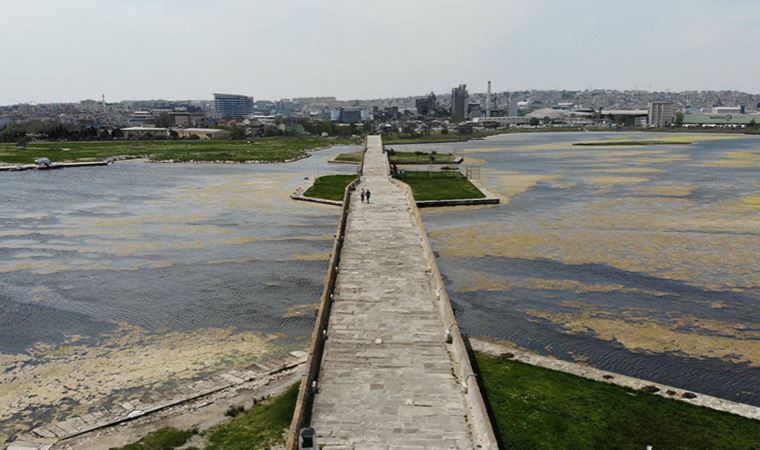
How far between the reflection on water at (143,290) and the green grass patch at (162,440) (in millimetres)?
2866

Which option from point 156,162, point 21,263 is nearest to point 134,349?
point 21,263

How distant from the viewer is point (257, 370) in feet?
62.2

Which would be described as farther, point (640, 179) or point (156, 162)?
point (156, 162)

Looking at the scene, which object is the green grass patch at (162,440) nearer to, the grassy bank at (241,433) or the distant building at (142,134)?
the grassy bank at (241,433)

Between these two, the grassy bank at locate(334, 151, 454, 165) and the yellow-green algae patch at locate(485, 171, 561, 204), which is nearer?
the yellow-green algae patch at locate(485, 171, 561, 204)

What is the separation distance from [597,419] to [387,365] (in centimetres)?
514

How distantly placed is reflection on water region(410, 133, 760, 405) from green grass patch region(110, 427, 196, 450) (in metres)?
10.5

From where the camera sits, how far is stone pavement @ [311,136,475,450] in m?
13.2

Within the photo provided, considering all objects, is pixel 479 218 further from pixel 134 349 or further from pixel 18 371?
pixel 18 371

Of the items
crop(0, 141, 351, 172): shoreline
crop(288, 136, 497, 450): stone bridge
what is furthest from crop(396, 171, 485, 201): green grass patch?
crop(0, 141, 351, 172): shoreline

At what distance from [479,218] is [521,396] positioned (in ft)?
86.9

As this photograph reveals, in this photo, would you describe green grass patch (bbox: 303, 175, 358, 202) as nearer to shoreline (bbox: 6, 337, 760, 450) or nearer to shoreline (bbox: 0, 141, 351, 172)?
shoreline (bbox: 0, 141, 351, 172)

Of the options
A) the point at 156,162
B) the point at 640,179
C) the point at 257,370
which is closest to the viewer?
the point at 257,370

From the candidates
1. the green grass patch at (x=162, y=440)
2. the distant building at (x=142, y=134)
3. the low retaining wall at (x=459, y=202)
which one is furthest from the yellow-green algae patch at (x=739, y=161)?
the distant building at (x=142, y=134)
